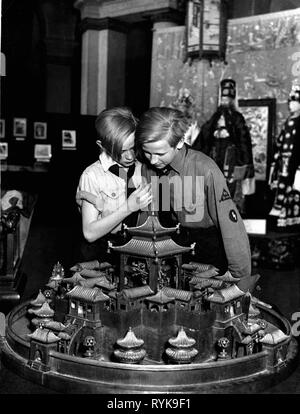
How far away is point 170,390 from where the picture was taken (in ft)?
6.82

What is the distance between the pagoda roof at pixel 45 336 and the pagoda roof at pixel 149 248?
42 cm

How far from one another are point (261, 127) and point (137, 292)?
196 inches

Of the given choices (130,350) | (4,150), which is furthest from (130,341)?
(4,150)

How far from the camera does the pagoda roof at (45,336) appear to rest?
2197mm

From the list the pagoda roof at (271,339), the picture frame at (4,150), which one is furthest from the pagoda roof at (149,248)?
the picture frame at (4,150)

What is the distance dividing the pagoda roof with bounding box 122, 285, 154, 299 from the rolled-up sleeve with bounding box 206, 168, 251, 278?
479 millimetres

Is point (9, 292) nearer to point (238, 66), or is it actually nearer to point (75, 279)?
point (75, 279)

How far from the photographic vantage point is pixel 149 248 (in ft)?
7.68

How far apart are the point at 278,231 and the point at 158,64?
303 cm

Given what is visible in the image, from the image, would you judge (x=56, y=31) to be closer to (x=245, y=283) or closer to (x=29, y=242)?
(x=29, y=242)

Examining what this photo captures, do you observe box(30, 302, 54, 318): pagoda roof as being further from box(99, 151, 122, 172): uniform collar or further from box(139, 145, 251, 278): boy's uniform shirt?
box(99, 151, 122, 172): uniform collar

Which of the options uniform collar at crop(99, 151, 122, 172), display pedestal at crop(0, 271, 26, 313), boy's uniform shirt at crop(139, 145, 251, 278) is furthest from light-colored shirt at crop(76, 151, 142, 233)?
display pedestal at crop(0, 271, 26, 313)

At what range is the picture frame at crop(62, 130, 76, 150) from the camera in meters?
8.70
